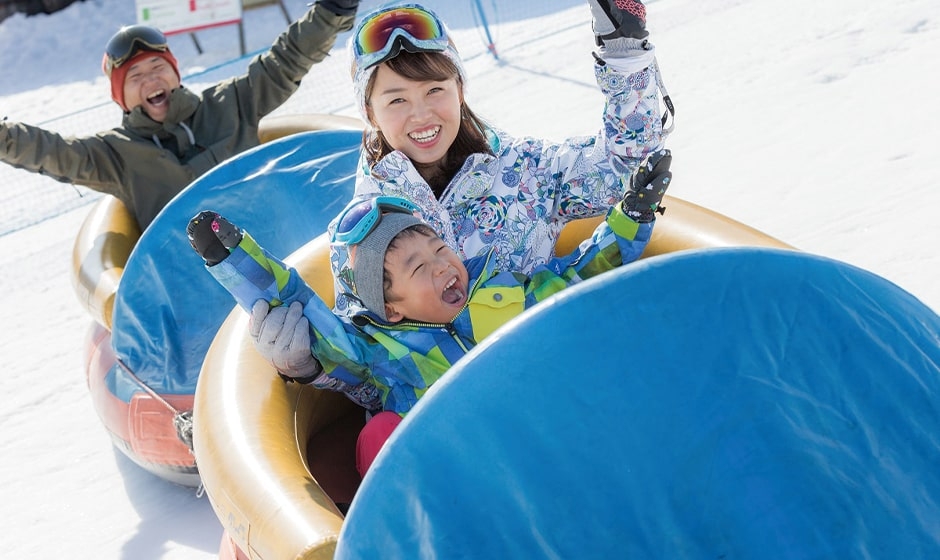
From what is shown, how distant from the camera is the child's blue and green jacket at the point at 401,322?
6.75 feet

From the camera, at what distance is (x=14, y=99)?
9.73 metres

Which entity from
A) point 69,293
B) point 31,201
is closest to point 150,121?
point 69,293

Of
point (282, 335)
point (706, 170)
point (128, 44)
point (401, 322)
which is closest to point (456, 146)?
point (401, 322)

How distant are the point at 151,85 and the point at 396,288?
7.72 feet

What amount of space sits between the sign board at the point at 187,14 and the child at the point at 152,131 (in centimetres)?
606

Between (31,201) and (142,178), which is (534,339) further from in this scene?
(31,201)

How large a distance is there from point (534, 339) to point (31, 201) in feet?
21.6

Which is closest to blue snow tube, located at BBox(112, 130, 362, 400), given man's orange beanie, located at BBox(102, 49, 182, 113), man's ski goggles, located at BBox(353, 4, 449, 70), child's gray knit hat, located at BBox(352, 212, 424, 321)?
man's orange beanie, located at BBox(102, 49, 182, 113)

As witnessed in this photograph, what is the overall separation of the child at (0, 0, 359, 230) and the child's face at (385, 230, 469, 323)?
2.22 m

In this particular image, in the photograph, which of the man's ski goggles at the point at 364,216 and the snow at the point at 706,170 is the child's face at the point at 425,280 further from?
the snow at the point at 706,170

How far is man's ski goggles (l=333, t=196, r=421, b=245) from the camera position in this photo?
6.73ft

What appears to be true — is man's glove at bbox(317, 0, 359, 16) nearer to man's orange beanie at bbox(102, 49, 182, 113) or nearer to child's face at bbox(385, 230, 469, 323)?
man's orange beanie at bbox(102, 49, 182, 113)

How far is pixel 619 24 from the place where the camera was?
2.10 m

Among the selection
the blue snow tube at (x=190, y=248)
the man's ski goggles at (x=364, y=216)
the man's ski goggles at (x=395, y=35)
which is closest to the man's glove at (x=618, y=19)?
the man's ski goggles at (x=395, y=35)
